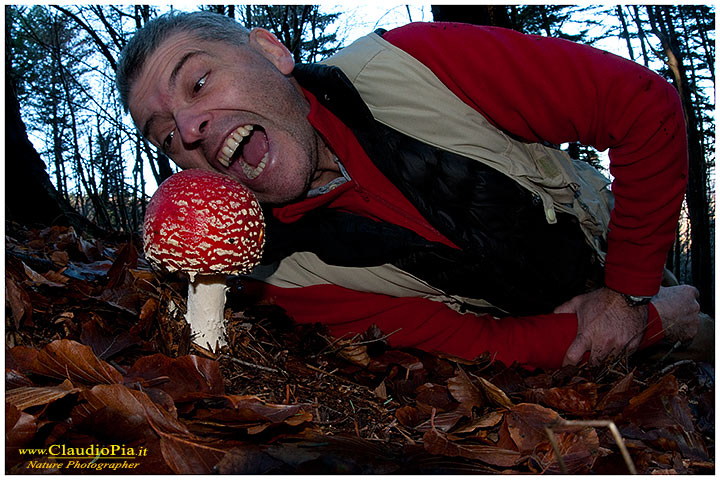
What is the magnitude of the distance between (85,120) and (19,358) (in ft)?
58.8

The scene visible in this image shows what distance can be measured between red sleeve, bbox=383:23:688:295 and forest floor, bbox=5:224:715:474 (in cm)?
74

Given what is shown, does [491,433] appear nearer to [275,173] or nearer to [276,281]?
[275,173]

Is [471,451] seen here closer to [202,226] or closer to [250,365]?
[250,365]

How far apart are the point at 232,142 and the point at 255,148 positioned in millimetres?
357

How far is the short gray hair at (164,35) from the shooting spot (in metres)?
2.14

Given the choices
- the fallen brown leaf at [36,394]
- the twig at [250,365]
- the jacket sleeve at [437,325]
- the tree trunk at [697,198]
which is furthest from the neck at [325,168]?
the tree trunk at [697,198]

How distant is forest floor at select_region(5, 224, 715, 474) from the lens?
100 centimetres

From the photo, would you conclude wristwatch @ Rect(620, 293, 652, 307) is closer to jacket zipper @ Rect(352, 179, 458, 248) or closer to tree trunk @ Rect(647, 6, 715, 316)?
jacket zipper @ Rect(352, 179, 458, 248)

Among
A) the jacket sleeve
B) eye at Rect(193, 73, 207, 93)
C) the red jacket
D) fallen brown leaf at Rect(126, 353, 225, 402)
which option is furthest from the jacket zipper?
fallen brown leaf at Rect(126, 353, 225, 402)

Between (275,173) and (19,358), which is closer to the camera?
A: (19,358)

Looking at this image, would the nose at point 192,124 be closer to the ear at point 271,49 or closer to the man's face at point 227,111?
the man's face at point 227,111

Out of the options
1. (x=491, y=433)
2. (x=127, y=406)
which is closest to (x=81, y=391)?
(x=127, y=406)

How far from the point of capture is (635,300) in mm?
2352

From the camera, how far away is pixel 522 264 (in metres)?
2.43
